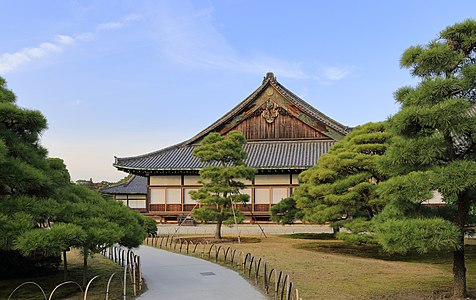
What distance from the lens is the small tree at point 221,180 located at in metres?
21.3

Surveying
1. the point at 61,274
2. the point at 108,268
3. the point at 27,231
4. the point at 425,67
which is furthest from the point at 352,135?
the point at 27,231

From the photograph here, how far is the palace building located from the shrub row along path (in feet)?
46.3

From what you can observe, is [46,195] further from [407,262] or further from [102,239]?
[407,262]

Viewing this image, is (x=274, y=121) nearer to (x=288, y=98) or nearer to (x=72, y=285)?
(x=288, y=98)

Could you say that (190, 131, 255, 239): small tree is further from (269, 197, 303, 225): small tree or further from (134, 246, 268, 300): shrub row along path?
(134, 246, 268, 300): shrub row along path

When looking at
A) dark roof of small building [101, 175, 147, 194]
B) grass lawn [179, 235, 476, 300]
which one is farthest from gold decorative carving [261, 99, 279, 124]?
dark roof of small building [101, 175, 147, 194]

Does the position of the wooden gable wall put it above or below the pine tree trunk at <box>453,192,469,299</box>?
above

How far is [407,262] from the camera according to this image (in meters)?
15.0

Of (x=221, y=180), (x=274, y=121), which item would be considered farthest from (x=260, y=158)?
(x=221, y=180)

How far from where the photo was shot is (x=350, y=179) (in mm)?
16484

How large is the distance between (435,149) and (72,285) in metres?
8.93

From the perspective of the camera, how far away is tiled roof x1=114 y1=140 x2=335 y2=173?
93.5ft

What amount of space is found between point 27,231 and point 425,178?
7279mm

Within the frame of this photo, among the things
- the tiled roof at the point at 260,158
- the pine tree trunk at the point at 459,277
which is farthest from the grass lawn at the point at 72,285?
the tiled roof at the point at 260,158
